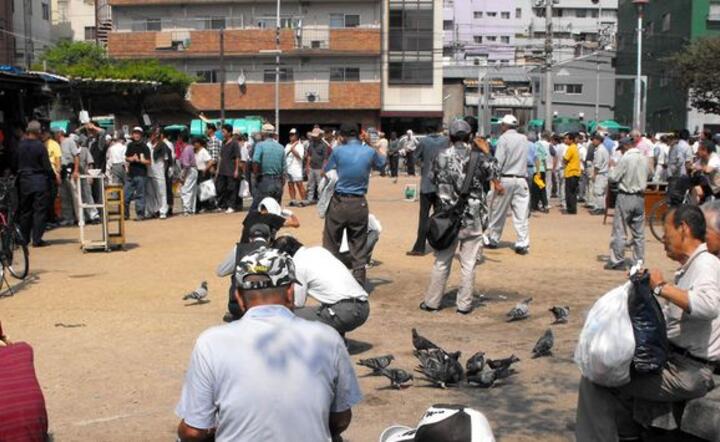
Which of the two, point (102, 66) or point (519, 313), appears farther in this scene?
point (102, 66)

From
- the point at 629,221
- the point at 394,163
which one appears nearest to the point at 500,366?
the point at 629,221

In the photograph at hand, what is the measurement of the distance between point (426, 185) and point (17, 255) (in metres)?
5.33

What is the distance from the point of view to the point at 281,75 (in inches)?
1983

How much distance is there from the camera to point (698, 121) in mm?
46219

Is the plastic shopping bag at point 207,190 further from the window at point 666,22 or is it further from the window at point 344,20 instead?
the window at point 666,22

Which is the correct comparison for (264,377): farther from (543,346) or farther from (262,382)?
(543,346)

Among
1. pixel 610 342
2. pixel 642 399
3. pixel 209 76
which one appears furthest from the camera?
pixel 209 76

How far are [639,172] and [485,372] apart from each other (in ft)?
18.0

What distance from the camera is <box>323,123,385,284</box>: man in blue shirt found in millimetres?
9391

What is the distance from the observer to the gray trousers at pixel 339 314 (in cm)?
667

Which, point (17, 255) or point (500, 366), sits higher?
point (17, 255)

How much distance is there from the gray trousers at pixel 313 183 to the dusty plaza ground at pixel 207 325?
528 centimetres

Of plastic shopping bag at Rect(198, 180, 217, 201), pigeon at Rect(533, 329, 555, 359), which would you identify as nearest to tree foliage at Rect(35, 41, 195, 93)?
plastic shopping bag at Rect(198, 180, 217, 201)

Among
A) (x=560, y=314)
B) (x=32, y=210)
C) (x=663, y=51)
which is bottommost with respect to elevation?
(x=560, y=314)
